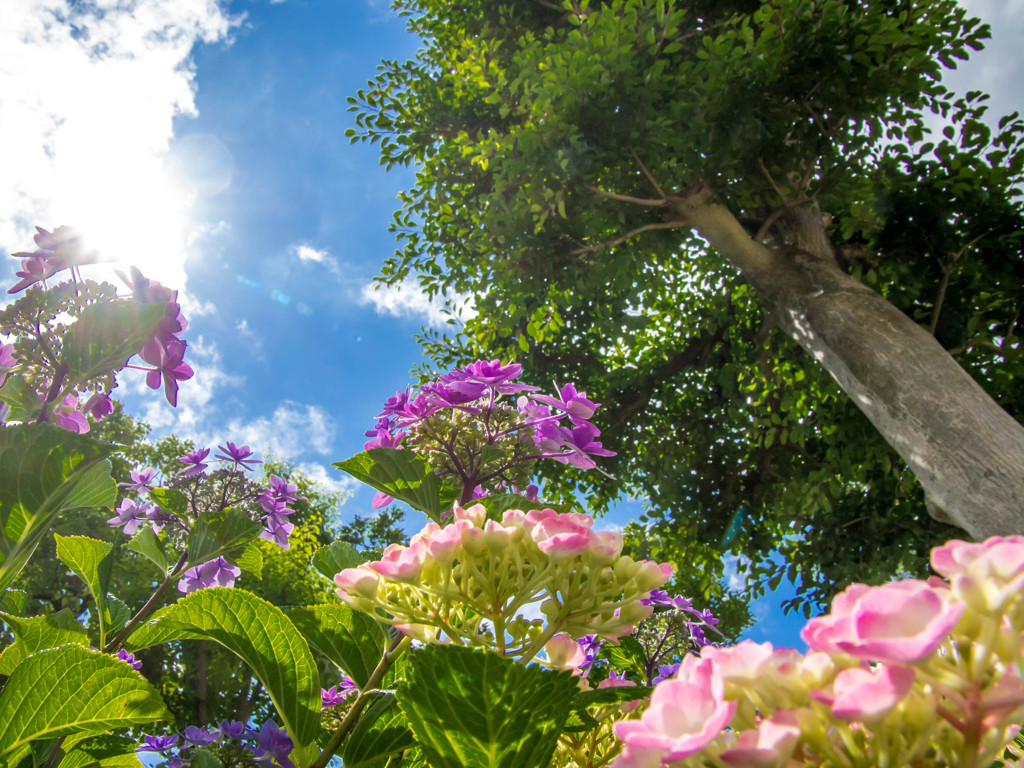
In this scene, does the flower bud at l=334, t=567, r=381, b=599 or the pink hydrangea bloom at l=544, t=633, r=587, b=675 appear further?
the pink hydrangea bloom at l=544, t=633, r=587, b=675

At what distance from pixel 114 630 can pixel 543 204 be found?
5.13 meters

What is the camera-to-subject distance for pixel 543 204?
5.59m

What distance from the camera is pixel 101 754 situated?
82 cm

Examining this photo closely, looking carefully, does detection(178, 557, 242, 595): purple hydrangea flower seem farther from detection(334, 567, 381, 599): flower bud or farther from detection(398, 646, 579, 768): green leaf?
detection(398, 646, 579, 768): green leaf

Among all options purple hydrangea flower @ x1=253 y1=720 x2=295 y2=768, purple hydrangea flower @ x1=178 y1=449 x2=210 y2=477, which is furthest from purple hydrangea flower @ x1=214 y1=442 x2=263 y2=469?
purple hydrangea flower @ x1=253 y1=720 x2=295 y2=768

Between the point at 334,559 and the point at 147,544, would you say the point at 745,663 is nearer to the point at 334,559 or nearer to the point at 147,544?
the point at 334,559

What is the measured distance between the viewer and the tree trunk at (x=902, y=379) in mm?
3352

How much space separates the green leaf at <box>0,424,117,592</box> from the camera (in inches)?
28.5

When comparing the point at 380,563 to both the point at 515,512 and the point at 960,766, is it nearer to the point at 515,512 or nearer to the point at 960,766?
the point at 515,512

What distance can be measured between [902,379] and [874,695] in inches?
174

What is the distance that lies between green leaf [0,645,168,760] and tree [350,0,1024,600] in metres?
4.04

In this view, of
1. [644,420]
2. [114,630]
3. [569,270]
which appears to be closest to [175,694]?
[644,420]

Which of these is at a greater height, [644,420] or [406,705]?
[644,420]

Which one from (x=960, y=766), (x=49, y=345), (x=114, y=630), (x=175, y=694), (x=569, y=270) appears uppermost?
(x=175, y=694)
